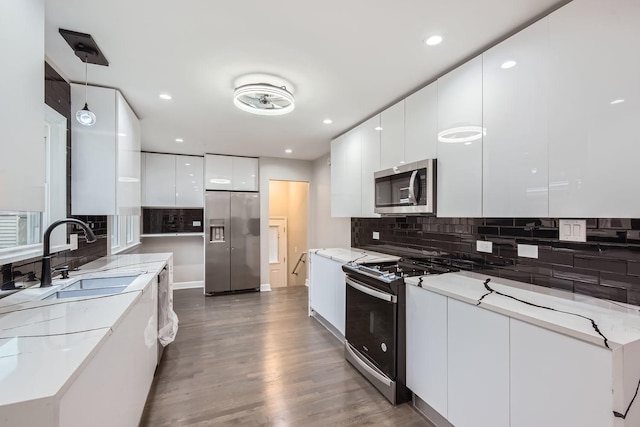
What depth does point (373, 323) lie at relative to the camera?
229 centimetres

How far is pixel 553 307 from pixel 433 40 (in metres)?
1.65

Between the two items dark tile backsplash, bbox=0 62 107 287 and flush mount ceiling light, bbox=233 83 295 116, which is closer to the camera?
dark tile backsplash, bbox=0 62 107 287

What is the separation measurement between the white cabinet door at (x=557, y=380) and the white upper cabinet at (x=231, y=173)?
4582 mm

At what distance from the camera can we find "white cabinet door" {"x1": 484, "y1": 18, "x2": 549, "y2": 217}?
1531 mm

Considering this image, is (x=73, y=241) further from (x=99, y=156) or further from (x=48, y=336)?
(x=48, y=336)

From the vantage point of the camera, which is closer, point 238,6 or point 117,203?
point 238,6

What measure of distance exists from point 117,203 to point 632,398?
3.25m

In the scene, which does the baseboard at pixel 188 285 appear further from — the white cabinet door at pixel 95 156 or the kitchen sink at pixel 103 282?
the kitchen sink at pixel 103 282

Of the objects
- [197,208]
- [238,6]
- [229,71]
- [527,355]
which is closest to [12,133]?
Answer: [238,6]

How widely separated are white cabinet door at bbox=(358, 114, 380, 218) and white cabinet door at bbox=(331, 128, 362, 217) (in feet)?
0.28

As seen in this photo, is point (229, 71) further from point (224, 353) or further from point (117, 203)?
point (224, 353)

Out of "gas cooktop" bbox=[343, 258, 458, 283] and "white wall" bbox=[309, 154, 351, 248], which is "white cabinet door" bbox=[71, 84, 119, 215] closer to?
"gas cooktop" bbox=[343, 258, 458, 283]

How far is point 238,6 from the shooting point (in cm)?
151

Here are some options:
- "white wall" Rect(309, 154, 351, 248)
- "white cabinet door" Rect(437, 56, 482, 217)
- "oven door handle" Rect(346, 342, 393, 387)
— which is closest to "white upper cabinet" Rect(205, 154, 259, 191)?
"white wall" Rect(309, 154, 351, 248)
